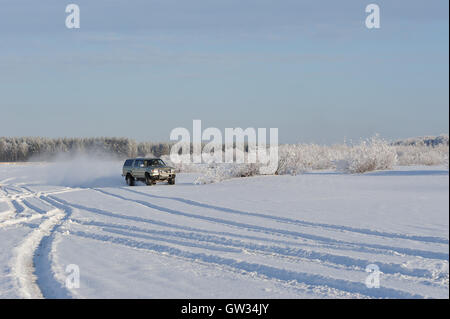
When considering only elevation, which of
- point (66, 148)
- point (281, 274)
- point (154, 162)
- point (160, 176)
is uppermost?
point (281, 274)

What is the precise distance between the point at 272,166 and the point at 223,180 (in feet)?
11.6

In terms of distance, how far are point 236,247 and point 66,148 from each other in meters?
125

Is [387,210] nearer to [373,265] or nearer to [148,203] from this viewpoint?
[373,265]

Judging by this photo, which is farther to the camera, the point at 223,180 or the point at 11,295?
the point at 223,180

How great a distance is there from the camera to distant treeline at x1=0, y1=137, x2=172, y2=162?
119625 millimetres

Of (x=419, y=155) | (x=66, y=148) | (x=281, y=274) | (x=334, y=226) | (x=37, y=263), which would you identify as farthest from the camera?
(x=66, y=148)

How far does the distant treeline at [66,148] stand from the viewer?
11962 cm

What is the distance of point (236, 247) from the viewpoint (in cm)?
995

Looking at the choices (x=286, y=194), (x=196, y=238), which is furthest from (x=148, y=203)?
(x=196, y=238)

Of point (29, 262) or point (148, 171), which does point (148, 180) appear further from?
point (29, 262)

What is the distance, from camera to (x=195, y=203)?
18.7 metres

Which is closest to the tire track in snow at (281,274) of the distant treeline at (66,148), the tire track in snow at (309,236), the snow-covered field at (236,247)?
the snow-covered field at (236,247)

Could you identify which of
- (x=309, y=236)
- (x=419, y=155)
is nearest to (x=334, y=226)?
(x=309, y=236)
